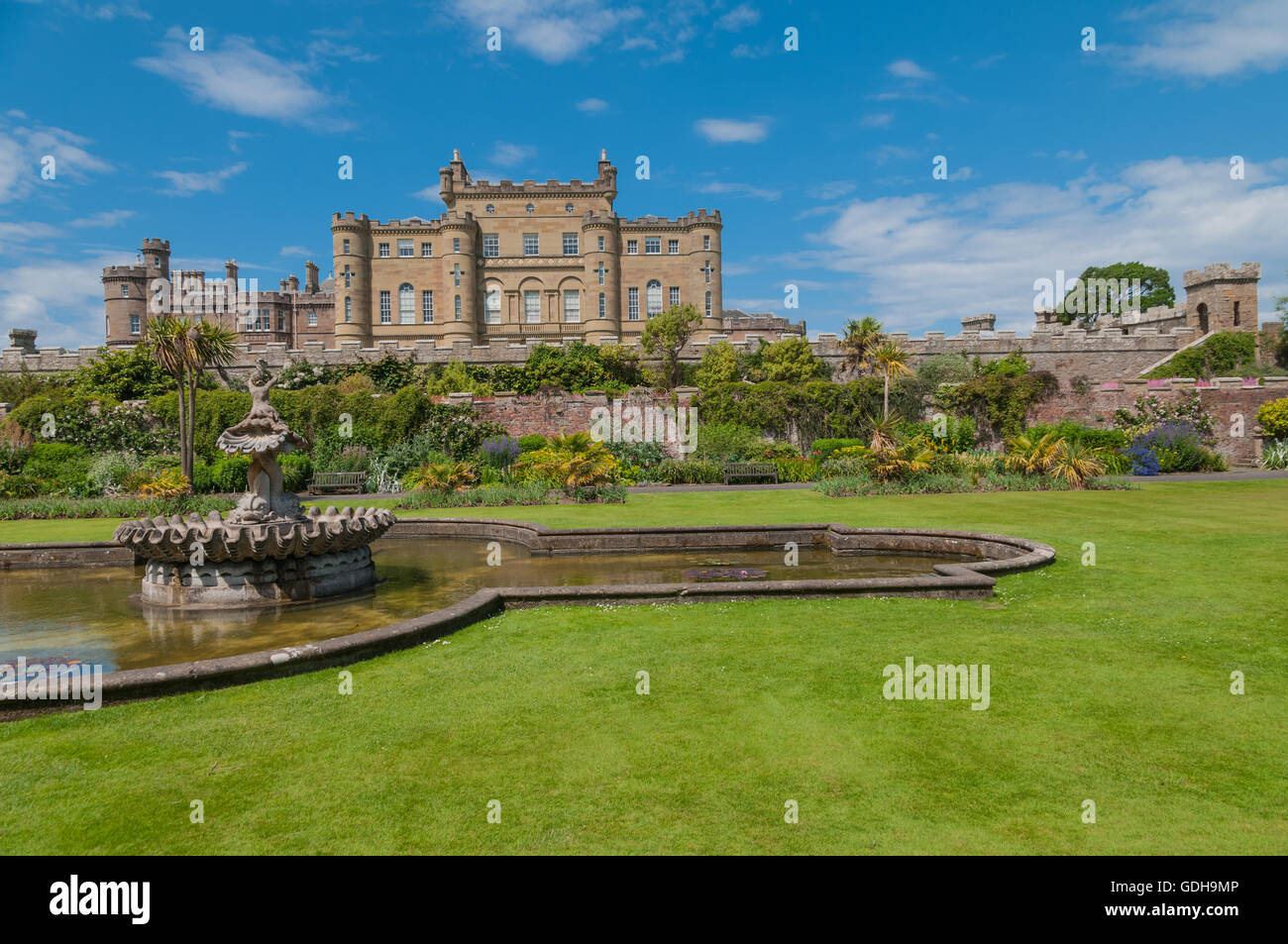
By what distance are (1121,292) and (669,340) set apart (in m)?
52.2

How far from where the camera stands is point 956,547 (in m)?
11.3

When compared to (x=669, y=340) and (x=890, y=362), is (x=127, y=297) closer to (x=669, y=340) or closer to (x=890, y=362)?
(x=669, y=340)

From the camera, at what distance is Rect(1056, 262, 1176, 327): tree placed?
64.7 m

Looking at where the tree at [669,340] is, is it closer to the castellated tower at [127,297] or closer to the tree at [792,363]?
the tree at [792,363]

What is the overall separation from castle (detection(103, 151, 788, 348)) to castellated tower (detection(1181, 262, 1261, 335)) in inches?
848

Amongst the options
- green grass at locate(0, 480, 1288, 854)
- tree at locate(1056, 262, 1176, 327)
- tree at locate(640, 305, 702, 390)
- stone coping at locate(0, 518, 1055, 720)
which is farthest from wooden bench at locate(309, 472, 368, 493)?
tree at locate(1056, 262, 1176, 327)

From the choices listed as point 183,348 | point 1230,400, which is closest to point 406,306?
point 183,348

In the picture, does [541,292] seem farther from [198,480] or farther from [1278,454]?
[1278,454]

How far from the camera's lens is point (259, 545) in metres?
8.54

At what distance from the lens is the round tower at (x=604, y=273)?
4816cm

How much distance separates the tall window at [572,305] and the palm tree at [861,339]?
21.6 meters

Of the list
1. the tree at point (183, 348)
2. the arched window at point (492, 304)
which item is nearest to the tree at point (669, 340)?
the arched window at point (492, 304)

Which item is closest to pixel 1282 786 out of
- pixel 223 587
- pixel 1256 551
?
pixel 1256 551

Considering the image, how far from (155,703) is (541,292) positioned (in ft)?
153
